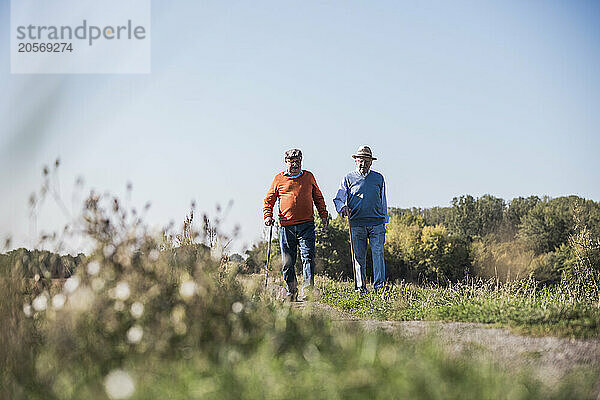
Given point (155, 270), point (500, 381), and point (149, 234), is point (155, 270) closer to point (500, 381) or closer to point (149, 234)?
point (149, 234)

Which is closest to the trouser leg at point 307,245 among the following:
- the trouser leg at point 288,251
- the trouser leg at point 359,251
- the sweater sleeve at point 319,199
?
the trouser leg at point 288,251

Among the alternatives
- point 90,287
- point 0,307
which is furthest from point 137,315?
point 0,307

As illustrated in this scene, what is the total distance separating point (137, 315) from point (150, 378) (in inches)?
22.1

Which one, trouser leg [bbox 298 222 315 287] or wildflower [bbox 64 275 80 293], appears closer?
wildflower [bbox 64 275 80 293]

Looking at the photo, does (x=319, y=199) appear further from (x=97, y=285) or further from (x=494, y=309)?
(x=97, y=285)

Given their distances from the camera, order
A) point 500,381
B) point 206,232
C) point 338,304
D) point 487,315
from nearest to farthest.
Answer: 1. point 500,381
2. point 487,315
3. point 206,232
4. point 338,304

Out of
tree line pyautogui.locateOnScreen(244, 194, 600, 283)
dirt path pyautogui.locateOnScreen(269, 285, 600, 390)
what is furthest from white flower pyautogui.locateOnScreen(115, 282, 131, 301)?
tree line pyautogui.locateOnScreen(244, 194, 600, 283)

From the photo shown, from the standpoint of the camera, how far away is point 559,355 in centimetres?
396

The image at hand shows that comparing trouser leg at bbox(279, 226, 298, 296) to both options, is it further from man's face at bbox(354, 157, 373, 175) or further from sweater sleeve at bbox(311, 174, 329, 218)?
man's face at bbox(354, 157, 373, 175)

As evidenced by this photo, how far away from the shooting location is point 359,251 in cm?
866

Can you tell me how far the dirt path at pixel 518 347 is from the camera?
361 centimetres

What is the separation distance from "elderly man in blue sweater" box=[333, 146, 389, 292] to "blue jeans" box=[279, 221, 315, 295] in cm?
97

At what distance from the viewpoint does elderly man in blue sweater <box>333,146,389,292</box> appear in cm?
859

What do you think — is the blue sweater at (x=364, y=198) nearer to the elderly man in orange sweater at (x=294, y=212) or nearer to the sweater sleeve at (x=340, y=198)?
the sweater sleeve at (x=340, y=198)
